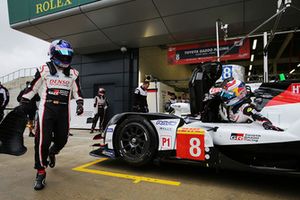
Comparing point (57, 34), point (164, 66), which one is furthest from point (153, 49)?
point (57, 34)

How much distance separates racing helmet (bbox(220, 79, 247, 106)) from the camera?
8.41 ft

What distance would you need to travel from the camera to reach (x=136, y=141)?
2760 mm

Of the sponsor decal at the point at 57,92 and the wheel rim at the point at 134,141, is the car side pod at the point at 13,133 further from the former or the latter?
the wheel rim at the point at 134,141

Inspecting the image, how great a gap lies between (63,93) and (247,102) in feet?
6.63

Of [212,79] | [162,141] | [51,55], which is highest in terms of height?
[51,55]

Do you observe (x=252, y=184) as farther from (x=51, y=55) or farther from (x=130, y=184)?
(x=51, y=55)

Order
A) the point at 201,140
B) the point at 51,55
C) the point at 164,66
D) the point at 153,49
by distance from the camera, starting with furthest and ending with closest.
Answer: the point at 164,66 < the point at 153,49 < the point at 51,55 < the point at 201,140

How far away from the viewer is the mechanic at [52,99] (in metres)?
2.41

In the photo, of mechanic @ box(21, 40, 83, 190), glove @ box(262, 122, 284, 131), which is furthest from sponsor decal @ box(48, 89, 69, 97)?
glove @ box(262, 122, 284, 131)

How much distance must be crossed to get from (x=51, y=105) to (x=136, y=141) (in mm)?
1035

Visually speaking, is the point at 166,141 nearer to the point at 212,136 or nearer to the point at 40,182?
the point at 212,136

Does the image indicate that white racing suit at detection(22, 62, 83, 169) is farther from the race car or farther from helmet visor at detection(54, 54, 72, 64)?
the race car

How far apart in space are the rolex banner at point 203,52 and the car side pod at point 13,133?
596 centimetres

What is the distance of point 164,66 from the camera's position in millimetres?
11531
